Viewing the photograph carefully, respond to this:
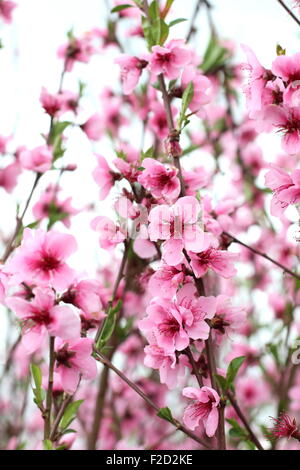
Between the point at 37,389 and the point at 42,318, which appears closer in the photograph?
the point at 42,318

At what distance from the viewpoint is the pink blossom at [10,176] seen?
1.60 metres

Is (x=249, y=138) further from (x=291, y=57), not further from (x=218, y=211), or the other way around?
(x=291, y=57)

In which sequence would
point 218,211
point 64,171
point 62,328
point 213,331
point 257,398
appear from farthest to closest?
point 257,398, point 64,171, point 218,211, point 213,331, point 62,328

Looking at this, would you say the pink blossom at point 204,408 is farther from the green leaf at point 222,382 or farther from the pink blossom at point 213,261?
the pink blossom at point 213,261

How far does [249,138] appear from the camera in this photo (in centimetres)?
242

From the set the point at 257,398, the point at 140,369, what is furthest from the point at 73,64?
the point at 257,398

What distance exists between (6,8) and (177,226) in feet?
4.28

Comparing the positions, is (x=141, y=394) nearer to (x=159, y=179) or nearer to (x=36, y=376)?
(x=36, y=376)

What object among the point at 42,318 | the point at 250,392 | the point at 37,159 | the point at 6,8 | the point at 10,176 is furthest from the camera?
the point at 250,392

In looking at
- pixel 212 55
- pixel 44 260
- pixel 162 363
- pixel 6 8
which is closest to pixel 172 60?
pixel 44 260

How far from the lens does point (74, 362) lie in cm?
92

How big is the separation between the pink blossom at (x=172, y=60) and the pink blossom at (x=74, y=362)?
1.89ft

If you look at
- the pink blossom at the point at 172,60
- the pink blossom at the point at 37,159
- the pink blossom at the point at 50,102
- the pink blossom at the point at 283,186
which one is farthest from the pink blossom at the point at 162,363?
the pink blossom at the point at 50,102
